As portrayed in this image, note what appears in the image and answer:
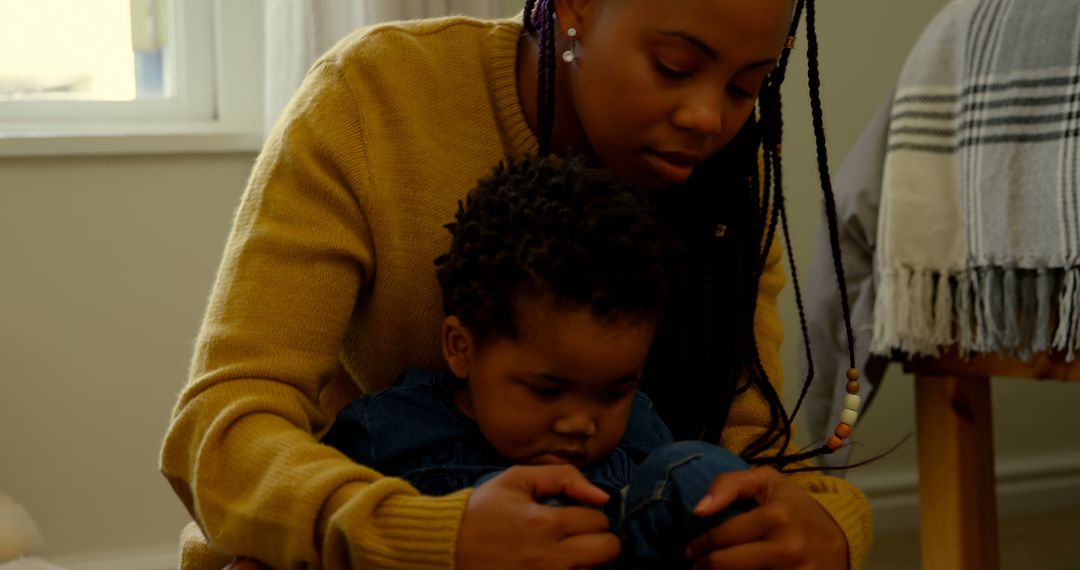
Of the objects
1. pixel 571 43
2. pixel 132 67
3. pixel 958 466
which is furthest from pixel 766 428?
pixel 132 67

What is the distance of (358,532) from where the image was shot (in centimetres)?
85

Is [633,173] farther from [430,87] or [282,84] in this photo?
[282,84]

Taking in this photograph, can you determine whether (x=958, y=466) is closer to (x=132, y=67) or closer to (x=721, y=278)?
(x=721, y=278)

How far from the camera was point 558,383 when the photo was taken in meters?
0.97

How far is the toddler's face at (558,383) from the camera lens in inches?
37.8

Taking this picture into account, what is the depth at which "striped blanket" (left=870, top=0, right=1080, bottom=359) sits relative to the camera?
58.5 inches

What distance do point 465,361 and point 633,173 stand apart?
0.24 meters

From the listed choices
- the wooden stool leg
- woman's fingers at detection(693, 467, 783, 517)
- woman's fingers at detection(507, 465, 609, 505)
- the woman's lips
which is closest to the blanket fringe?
the wooden stool leg

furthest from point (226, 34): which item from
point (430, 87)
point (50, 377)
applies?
point (430, 87)

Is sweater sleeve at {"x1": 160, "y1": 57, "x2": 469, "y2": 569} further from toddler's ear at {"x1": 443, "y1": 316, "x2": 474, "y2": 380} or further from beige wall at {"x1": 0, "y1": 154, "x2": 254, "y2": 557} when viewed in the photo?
beige wall at {"x1": 0, "y1": 154, "x2": 254, "y2": 557}

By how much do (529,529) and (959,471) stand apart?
1.10 meters

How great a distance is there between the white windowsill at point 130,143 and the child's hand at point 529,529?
1.27 meters

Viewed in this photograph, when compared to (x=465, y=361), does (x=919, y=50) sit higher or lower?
higher

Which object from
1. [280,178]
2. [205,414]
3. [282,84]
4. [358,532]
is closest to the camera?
[358,532]
